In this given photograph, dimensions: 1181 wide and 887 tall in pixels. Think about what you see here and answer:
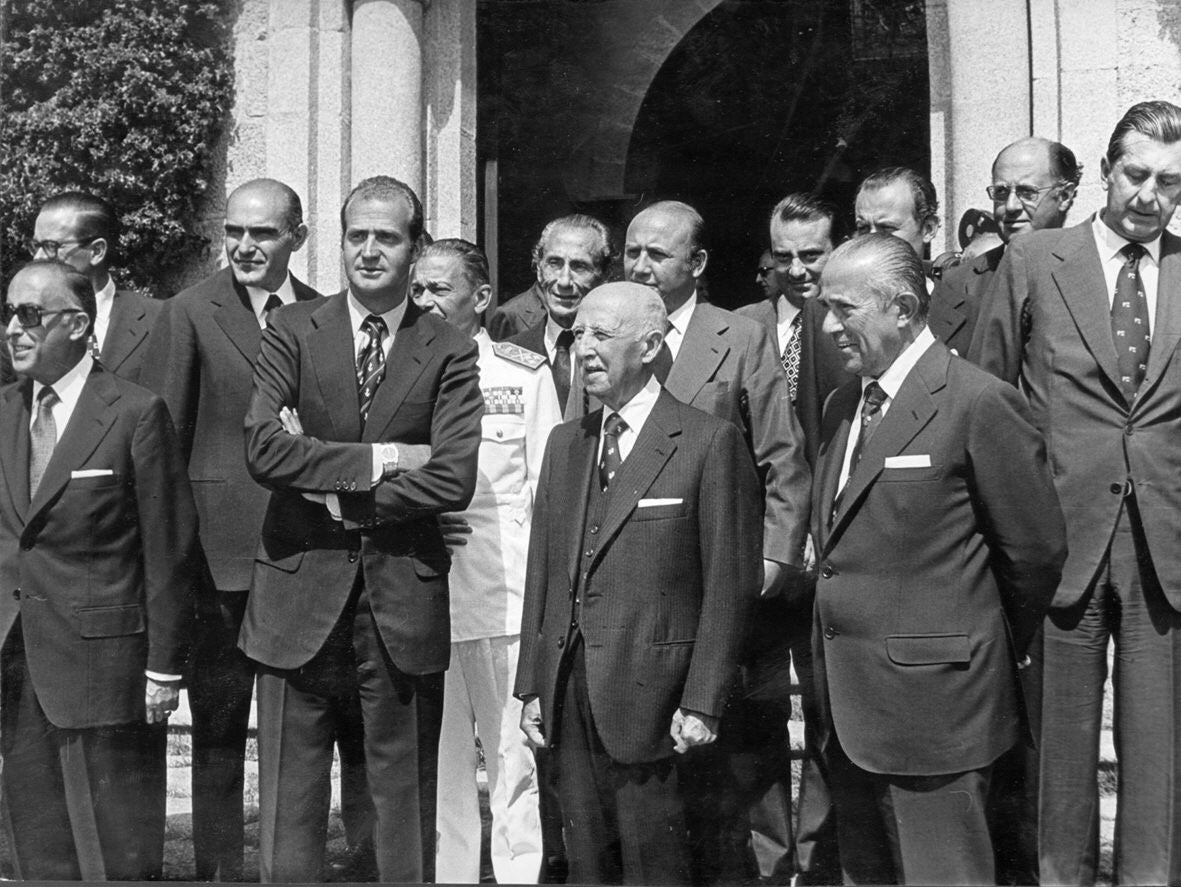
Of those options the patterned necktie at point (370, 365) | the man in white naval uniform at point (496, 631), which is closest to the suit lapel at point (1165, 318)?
the man in white naval uniform at point (496, 631)

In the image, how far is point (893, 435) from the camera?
366 centimetres

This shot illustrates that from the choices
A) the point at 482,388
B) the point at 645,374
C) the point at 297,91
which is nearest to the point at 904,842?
the point at 645,374

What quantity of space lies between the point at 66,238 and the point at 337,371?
1290 millimetres

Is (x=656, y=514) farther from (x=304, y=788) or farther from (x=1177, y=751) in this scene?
(x=1177, y=751)

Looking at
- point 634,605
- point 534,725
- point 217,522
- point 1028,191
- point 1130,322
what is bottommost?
point 534,725

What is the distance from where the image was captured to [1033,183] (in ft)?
15.1

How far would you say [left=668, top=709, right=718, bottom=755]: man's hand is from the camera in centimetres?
366

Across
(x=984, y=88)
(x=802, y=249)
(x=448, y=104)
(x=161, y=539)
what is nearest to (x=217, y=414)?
(x=161, y=539)

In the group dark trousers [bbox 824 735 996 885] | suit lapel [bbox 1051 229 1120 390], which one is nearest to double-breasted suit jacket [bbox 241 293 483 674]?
dark trousers [bbox 824 735 996 885]

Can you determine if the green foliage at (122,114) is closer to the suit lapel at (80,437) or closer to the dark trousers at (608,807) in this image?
the suit lapel at (80,437)

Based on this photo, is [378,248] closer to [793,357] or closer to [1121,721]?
[793,357]

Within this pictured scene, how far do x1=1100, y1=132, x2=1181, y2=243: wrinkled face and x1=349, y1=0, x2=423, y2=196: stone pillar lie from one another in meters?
3.41

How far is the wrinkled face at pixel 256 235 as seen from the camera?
4.59m

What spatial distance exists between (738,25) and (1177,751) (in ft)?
14.1
